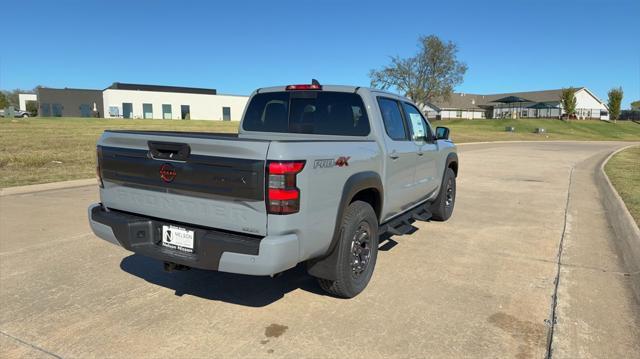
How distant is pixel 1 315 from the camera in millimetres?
3662

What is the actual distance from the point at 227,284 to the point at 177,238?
1101mm

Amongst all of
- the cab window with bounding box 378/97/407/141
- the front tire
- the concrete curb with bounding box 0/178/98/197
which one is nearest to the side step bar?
the front tire

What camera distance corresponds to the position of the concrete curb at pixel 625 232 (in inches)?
197

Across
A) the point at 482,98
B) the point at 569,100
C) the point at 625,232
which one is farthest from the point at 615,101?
the point at 625,232

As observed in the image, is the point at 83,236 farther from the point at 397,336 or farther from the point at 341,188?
the point at 397,336

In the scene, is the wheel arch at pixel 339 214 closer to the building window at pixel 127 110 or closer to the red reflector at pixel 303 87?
the red reflector at pixel 303 87

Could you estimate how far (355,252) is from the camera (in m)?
4.04

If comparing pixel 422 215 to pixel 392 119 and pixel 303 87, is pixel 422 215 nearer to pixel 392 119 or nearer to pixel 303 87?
pixel 392 119

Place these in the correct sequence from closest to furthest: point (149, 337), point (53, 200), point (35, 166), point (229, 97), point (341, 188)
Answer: point (149, 337), point (341, 188), point (53, 200), point (35, 166), point (229, 97)

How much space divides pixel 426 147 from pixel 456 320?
2604 millimetres

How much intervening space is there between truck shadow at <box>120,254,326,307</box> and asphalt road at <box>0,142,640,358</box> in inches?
0.7

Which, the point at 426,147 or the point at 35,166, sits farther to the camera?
the point at 35,166

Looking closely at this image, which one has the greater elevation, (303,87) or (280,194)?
(303,87)

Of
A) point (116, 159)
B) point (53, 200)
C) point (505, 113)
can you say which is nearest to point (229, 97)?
point (505, 113)
